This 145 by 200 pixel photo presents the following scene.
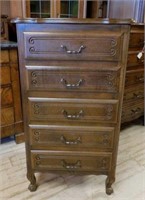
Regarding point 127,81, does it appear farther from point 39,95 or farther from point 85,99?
point 39,95

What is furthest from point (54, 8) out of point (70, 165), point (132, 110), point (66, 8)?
point (70, 165)

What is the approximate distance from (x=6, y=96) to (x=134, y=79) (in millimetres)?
1035

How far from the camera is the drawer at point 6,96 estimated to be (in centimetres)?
157

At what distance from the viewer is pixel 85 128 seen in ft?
3.59

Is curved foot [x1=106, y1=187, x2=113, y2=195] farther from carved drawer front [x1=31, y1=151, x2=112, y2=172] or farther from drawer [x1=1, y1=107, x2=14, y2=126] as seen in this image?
drawer [x1=1, y1=107, x2=14, y2=126]

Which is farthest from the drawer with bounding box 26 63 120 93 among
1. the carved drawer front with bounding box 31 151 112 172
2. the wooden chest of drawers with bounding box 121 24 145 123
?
the wooden chest of drawers with bounding box 121 24 145 123

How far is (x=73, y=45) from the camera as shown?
0.94 m

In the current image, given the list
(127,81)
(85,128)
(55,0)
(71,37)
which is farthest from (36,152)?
(55,0)

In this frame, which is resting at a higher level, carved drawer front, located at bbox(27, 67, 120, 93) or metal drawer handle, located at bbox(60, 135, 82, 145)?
carved drawer front, located at bbox(27, 67, 120, 93)

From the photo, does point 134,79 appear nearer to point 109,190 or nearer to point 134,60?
point 134,60

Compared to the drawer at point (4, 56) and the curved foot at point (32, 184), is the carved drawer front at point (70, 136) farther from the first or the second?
the drawer at point (4, 56)

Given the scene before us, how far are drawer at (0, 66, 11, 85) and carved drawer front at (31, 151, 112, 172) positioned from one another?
64 centimetres

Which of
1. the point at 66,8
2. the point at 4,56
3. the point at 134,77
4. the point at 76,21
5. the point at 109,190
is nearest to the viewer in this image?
the point at 76,21

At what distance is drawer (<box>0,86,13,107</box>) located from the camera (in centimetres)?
157
